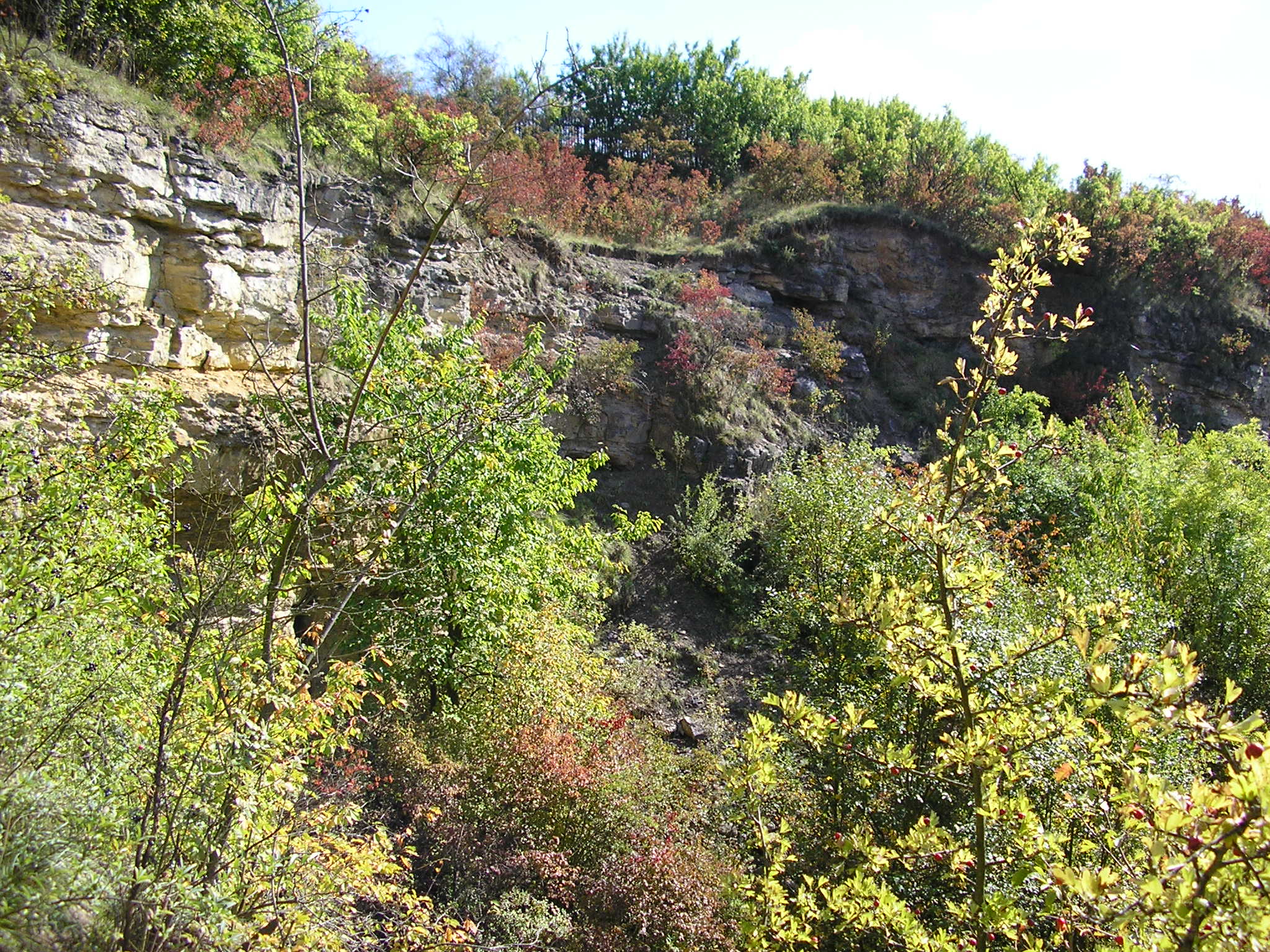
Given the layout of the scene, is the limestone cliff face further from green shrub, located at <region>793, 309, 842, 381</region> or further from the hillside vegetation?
the hillside vegetation

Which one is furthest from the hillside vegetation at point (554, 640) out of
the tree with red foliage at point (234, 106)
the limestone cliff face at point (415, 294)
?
the limestone cliff face at point (415, 294)

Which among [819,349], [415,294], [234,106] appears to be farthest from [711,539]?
[234,106]

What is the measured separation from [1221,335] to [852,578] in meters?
16.4

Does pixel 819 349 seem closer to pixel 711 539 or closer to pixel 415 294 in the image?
pixel 711 539

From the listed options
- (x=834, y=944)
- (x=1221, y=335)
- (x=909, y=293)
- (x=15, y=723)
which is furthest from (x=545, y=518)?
(x=1221, y=335)

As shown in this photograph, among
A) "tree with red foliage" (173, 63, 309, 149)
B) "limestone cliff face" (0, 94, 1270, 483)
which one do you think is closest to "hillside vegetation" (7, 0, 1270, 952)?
"tree with red foliage" (173, 63, 309, 149)

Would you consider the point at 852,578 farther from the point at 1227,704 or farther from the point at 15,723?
the point at 15,723

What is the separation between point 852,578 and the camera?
6898 millimetres

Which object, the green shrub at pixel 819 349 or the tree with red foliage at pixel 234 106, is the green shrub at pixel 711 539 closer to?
the green shrub at pixel 819 349

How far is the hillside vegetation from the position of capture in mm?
Answer: 2846

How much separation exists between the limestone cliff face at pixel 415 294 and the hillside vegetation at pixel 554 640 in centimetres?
49

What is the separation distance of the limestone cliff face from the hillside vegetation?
0.49 m

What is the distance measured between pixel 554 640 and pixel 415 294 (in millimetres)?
6572

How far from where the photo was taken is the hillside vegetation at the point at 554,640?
2.85 metres
